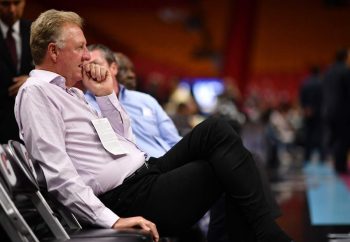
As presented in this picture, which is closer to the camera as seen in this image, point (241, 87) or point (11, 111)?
point (11, 111)

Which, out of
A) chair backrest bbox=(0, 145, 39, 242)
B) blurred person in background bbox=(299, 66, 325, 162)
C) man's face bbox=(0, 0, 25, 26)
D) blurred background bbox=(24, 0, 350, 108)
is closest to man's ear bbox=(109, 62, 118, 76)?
man's face bbox=(0, 0, 25, 26)

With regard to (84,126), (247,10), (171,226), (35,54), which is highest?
(35,54)

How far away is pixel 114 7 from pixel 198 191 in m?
18.1

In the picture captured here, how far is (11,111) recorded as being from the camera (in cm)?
432

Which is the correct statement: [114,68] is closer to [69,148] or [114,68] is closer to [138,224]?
[69,148]

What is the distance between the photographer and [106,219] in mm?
2924

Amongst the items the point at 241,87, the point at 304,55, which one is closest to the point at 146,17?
the point at 241,87

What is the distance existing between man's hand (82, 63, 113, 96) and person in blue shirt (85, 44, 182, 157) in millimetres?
871

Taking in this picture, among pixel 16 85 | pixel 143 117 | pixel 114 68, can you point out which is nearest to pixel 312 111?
pixel 143 117

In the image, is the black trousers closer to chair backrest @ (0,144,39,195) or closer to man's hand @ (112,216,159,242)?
man's hand @ (112,216,159,242)

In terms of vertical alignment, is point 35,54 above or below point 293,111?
above

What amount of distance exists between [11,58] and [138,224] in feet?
6.14

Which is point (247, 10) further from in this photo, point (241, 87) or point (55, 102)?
point (55, 102)

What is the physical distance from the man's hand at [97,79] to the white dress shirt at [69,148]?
0.13 meters
